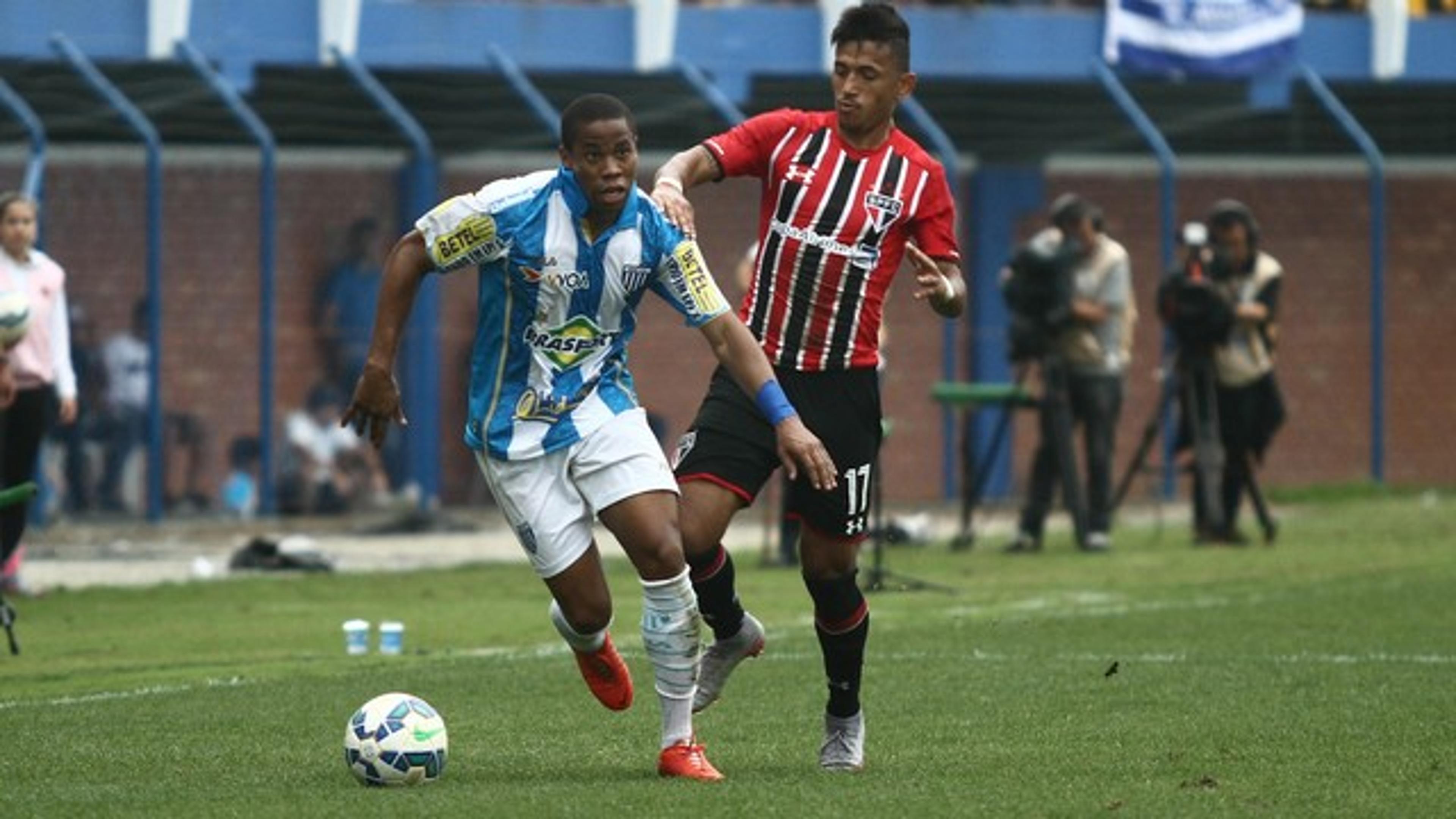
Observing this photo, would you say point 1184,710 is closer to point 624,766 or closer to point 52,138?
point 624,766

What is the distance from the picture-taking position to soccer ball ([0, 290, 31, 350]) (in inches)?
642

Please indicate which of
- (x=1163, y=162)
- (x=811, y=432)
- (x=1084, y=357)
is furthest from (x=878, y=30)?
(x=1163, y=162)

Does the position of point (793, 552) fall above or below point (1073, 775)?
below

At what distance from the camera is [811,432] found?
9922 mm

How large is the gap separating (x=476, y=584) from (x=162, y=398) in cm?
697

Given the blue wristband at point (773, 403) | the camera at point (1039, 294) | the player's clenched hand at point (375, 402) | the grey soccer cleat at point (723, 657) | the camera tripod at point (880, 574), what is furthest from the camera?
the camera at point (1039, 294)

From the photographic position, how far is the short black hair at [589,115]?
9461mm

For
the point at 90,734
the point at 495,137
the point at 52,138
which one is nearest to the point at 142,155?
the point at 52,138

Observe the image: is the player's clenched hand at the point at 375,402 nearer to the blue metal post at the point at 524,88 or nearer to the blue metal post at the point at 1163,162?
the blue metal post at the point at 524,88

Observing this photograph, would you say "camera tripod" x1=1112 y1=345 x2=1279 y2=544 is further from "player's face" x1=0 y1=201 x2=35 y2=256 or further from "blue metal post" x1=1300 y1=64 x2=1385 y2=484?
"player's face" x1=0 y1=201 x2=35 y2=256

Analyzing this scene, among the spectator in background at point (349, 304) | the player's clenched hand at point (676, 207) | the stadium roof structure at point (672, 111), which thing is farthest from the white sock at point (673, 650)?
the spectator in background at point (349, 304)

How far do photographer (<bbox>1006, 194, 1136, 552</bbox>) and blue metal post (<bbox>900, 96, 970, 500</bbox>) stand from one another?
377 centimetres

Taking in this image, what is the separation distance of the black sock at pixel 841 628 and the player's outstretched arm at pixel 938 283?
87 cm

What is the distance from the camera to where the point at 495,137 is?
27.1 meters
